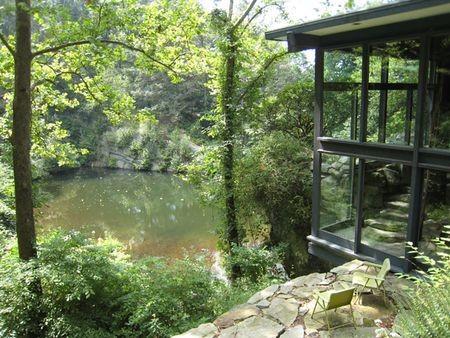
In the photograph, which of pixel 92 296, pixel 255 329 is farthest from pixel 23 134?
pixel 255 329

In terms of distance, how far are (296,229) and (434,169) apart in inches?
176

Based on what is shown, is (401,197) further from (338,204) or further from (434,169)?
(338,204)

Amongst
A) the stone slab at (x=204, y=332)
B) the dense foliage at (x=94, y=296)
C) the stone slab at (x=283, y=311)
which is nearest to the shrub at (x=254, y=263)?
the dense foliage at (x=94, y=296)

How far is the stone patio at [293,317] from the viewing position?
3.60 m

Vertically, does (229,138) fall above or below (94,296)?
above

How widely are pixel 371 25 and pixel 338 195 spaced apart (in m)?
2.49

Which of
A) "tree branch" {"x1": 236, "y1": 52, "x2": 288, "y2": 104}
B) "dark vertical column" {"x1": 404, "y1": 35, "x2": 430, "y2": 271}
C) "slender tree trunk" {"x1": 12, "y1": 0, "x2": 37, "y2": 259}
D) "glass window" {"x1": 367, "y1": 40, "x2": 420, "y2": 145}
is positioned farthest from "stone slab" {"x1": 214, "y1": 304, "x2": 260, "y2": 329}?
"tree branch" {"x1": 236, "y1": 52, "x2": 288, "y2": 104}

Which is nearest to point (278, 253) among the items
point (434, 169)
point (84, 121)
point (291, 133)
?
point (291, 133)

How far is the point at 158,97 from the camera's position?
84.8 ft

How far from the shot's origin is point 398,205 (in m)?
4.97

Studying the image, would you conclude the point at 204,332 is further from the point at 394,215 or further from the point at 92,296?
the point at 394,215

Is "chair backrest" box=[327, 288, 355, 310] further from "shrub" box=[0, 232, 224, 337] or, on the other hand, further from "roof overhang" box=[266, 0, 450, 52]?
"roof overhang" box=[266, 0, 450, 52]

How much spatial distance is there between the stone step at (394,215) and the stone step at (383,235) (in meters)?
0.19

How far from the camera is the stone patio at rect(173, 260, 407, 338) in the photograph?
3.60m
